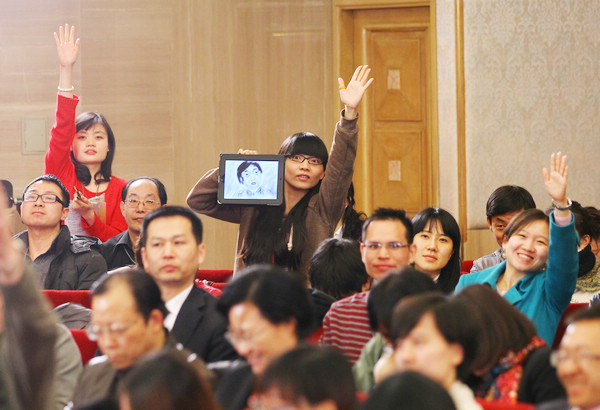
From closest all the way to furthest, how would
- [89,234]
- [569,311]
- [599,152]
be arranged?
[569,311]
[89,234]
[599,152]

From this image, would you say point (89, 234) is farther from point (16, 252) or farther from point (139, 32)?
point (16, 252)

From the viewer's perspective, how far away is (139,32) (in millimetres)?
6457

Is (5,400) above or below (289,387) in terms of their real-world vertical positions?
below

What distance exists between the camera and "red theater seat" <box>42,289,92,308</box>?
353 cm

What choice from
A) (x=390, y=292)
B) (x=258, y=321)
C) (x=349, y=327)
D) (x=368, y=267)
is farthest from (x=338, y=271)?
(x=258, y=321)

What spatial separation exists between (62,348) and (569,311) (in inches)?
69.0

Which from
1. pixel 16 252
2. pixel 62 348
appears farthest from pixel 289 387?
pixel 62 348

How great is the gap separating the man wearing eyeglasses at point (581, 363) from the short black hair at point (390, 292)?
55 cm

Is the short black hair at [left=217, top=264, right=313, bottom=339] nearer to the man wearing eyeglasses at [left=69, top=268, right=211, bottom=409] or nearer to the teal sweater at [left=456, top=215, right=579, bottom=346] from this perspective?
the man wearing eyeglasses at [left=69, top=268, right=211, bottom=409]

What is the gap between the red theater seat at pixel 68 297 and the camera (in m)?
3.53

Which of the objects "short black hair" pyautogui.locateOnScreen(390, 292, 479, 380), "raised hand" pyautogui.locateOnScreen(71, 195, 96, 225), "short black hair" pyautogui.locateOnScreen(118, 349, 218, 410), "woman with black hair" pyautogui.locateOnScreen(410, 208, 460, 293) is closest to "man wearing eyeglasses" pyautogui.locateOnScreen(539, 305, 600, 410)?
"short black hair" pyautogui.locateOnScreen(390, 292, 479, 380)

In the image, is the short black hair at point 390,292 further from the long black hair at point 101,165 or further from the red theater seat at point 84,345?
the long black hair at point 101,165

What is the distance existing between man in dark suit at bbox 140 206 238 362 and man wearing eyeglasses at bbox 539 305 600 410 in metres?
1.08

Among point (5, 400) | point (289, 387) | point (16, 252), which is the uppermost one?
point (16, 252)
